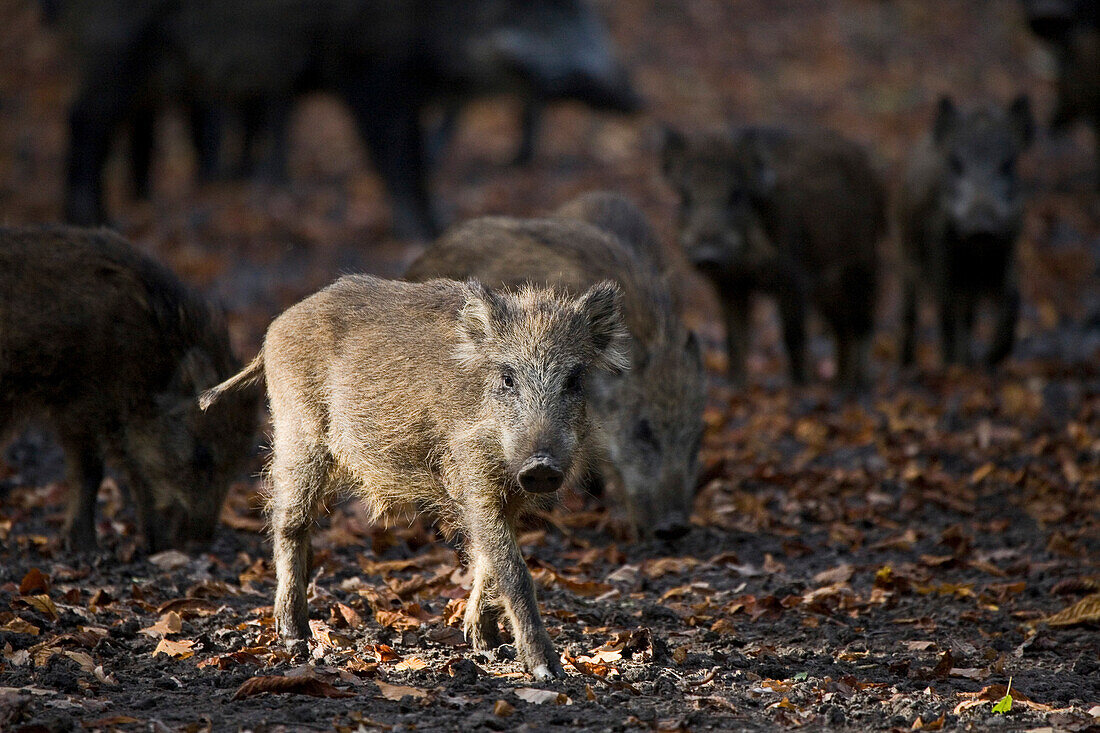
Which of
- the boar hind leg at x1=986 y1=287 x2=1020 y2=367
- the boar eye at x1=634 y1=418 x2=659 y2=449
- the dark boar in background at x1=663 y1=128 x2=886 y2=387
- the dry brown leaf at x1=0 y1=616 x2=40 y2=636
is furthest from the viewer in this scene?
the boar hind leg at x1=986 y1=287 x2=1020 y2=367

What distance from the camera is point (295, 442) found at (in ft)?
15.1

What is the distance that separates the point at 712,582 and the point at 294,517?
1868 millimetres

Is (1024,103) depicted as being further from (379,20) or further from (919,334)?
(379,20)

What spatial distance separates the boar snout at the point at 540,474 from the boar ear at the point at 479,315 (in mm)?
504

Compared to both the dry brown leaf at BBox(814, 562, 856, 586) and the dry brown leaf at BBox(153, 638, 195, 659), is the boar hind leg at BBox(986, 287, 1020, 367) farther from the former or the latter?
the dry brown leaf at BBox(153, 638, 195, 659)

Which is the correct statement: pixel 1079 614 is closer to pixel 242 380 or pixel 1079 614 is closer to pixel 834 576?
pixel 834 576

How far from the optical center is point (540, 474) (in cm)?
387

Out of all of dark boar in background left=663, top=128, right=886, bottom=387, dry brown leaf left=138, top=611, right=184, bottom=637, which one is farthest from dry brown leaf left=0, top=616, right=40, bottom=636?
dark boar in background left=663, top=128, right=886, bottom=387

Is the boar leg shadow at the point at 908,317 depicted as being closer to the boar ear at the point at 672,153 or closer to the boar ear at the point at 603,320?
the boar ear at the point at 672,153

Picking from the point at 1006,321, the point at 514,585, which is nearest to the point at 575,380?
the point at 514,585

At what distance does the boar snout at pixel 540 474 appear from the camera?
12.7 feet

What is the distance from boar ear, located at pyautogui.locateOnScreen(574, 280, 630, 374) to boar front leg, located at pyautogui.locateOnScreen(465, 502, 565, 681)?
2.17 ft

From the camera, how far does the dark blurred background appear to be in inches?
473

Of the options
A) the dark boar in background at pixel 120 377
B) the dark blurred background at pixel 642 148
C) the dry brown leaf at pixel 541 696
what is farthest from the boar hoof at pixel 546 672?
the dark blurred background at pixel 642 148
